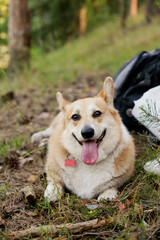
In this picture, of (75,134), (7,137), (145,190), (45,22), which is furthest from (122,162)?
(45,22)

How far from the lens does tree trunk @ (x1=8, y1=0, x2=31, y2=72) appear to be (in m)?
6.90

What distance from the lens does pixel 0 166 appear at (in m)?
3.03

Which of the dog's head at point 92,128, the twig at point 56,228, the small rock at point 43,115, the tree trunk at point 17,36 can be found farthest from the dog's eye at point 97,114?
the tree trunk at point 17,36

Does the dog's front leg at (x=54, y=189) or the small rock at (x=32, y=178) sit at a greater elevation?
the dog's front leg at (x=54, y=189)

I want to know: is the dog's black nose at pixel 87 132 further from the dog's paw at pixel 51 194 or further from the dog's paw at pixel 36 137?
the dog's paw at pixel 36 137

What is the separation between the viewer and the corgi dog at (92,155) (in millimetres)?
2424

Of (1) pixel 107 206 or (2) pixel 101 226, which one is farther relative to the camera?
(1) pixel 107 206

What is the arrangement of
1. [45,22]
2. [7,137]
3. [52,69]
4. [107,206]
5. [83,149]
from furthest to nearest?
[45,22], [52,69], [7,137], [83,149], [107,206]

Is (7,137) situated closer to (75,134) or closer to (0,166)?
(0,166)

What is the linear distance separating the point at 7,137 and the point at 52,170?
1.39 metres

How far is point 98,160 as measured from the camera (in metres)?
2.51

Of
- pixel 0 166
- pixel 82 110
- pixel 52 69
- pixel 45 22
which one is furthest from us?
pixel 45 22

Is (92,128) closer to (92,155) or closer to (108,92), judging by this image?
(92,155)

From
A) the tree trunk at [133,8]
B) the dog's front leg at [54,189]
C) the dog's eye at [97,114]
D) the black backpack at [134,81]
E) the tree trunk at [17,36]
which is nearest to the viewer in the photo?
the dog's front leg at [54,189]
